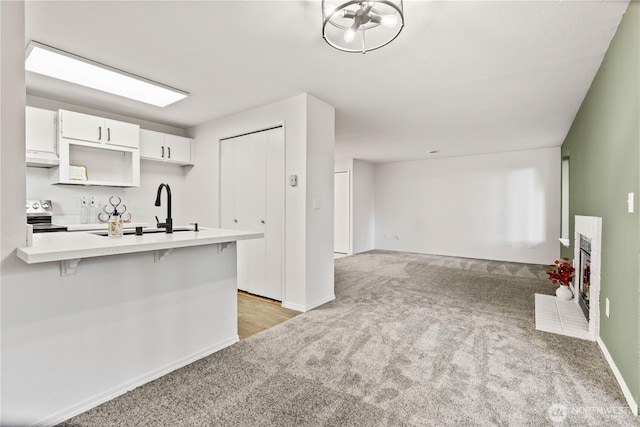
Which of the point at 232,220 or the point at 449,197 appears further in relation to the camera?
the point at 449,197

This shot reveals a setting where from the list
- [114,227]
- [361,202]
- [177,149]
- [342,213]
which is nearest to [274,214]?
[114,227]

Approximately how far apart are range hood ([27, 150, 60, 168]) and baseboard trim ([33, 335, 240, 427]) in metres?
2.78

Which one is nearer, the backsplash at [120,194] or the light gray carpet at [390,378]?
the light gray carpet at [390,378]

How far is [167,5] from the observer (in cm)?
185

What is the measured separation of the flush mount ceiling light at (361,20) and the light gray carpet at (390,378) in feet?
6.92

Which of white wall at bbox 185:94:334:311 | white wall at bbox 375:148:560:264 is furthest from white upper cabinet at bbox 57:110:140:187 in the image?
white wall at bbox 375:148:560:264

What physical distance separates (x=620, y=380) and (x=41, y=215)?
536 centimetres

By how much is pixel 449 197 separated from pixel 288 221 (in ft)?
16.3

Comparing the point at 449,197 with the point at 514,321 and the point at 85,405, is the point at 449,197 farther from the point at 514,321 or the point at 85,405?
the point at 85,405

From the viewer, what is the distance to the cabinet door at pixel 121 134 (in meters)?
3.68

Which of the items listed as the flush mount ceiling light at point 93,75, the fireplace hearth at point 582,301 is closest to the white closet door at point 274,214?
the flush mount ceiling light at point 93,75

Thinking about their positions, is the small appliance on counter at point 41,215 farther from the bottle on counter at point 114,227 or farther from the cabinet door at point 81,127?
the bottle on counter at point 114,227

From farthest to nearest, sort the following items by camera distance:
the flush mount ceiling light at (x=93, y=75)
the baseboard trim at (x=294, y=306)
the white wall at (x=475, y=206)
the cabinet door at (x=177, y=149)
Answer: the white wall at (x=475, y=206)
the cabinet door at (x=177, y=149)
the baseboard trim at (x=294, y=306)
the flush mount ceiling light at (x=93, y=75)

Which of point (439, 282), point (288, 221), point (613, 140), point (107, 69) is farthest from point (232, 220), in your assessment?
point (613, 140)
